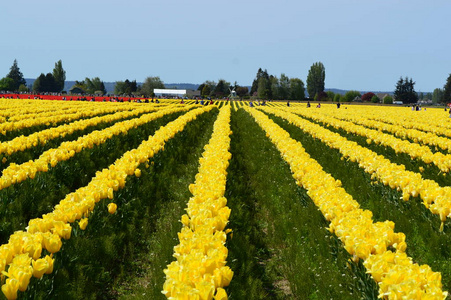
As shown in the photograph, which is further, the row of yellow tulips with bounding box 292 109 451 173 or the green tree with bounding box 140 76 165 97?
the green tree with bounding box 140 76 165 97

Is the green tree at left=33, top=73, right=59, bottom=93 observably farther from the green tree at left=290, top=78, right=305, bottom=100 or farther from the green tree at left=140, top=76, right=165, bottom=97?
the green tree at left=290, top=78, right=305, bottom=100

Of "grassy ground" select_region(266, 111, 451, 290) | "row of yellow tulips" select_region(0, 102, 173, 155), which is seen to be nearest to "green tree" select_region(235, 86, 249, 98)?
"row of yellow tulips" select_region(0, 102, 173, 155)

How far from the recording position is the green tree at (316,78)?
149500 millimetres

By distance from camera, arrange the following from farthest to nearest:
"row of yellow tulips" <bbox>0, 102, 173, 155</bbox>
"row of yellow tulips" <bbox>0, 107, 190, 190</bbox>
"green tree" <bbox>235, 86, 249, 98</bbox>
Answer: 1. "green tree" <bbox>235, 86, 249, 98</bbox>
2. "row of yellow tulips" <bbox>0, 102, 173, 155</bbox>
3. "row of yellow tulips" <bbox>0, 107, 190, 190</bbox>

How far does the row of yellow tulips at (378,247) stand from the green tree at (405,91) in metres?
131

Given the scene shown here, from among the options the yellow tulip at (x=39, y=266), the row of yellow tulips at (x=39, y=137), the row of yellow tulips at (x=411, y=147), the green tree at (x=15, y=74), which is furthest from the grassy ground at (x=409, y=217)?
the green tree at (x=15, y=74)

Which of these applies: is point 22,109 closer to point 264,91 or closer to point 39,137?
point 39,137

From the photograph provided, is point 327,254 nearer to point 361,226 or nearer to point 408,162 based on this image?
point 361,226

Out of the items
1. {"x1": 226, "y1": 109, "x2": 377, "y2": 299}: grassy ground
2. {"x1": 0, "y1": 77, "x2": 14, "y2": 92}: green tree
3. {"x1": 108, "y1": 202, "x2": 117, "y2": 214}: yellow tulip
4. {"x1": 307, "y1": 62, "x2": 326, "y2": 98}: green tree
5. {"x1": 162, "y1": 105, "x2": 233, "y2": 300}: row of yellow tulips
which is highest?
{"x1": 307, "y1": 62, "x2": 326, "y2": 98}: green tree

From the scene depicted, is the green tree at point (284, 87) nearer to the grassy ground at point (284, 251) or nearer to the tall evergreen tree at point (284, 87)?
the tall evergreen tree at point (284, 87)

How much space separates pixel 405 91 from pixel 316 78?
119 ft

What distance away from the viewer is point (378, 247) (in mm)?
3824

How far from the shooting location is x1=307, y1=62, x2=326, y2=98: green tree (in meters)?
150

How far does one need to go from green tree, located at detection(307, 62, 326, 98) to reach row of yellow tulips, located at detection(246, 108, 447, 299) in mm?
148764
